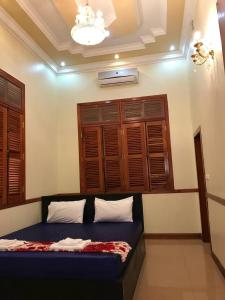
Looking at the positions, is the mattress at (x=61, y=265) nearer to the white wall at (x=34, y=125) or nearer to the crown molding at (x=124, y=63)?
the white wall at (x=34, y=125)

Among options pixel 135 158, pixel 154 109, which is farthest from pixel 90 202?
pixel 154 109

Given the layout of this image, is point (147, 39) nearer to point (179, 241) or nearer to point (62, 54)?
point (62, 54)

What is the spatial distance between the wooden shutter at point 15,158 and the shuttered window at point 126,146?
1.48m

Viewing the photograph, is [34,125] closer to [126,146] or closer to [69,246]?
[126,146]

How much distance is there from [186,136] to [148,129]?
0.72m

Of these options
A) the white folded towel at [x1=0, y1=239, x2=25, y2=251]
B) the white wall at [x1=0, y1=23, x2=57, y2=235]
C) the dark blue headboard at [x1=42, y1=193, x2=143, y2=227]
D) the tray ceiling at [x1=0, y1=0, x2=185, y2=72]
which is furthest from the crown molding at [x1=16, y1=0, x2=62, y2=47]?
the white folded towel at [x1=0, y1=239, x2=25, y2=251]

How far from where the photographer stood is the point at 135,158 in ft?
15.8

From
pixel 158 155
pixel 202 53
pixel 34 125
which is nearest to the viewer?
pixel 202 53

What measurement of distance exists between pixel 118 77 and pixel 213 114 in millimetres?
2530

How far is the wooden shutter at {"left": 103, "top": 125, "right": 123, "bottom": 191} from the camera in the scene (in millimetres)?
4840

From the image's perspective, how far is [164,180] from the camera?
4.66m

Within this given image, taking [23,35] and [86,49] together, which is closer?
[23,35]

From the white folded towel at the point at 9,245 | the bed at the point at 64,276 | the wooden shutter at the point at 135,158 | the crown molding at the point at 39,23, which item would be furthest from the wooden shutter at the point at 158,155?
the white folded towel at the point at 9,245

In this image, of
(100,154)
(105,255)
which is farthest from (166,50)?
(105,255)
